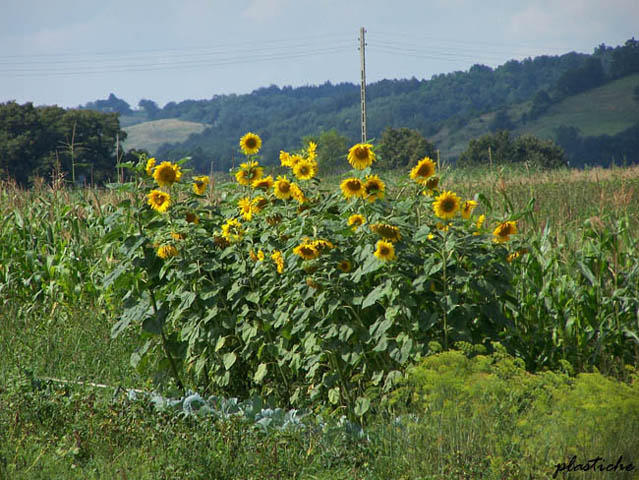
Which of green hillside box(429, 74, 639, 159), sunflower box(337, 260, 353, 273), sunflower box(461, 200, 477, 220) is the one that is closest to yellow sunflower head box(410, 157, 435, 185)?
sunflower box(461, 200, 477, 220)

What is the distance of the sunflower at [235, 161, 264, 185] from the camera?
12.3ft

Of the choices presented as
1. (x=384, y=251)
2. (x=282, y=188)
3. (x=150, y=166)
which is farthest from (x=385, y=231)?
(x=150, y=166)

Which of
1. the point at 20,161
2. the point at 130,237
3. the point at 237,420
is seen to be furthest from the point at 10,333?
the point at 20,161

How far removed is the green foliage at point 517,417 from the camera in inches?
91.4

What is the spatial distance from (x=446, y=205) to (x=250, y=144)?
1.33 meters

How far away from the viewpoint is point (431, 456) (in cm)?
258

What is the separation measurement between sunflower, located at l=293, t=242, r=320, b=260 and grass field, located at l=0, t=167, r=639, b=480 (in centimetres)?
56

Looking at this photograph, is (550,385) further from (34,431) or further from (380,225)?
(34,431)

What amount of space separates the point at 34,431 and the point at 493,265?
7.88 feet

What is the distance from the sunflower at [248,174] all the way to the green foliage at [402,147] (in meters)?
42.4

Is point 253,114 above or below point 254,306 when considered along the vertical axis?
above

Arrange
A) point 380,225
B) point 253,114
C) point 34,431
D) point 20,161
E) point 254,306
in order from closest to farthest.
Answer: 1. point 380,225
2. point 34,431
3. point 254,306
4. point 20,161
5. point 253,114

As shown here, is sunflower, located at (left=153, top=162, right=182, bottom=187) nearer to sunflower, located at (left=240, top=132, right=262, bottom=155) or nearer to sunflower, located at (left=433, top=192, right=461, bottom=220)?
sunflower, located at (left=240, top=132, right=262, bottom=155)

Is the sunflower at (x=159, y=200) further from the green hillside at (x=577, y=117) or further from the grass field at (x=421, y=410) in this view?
the green hillside at (x=577, y=117)
